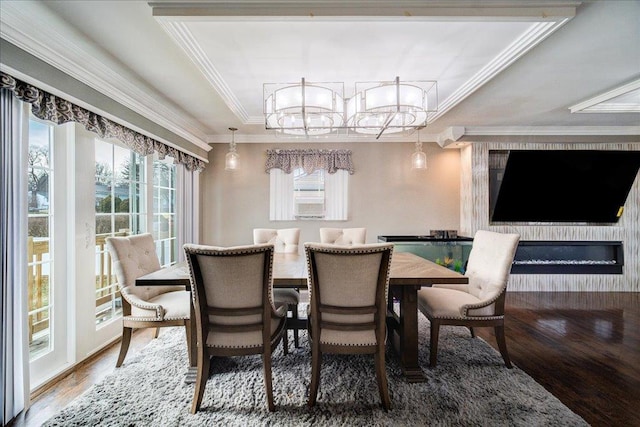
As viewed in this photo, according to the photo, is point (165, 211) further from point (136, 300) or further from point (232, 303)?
A: point (232, 303)

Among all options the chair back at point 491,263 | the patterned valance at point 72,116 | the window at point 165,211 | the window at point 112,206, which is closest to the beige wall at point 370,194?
the window at point 165,211

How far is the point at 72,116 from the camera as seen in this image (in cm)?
199

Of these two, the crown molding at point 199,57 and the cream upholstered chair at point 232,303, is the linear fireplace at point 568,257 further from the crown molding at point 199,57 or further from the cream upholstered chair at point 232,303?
the crown molding at point 199,57

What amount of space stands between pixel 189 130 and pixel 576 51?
4050 mm

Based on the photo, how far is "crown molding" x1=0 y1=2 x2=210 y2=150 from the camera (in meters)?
1.55

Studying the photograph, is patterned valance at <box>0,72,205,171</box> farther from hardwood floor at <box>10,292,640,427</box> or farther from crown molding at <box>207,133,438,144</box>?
hardwood floor at <box>10,292,640,427</box>

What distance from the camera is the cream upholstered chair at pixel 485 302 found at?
2.06 meters

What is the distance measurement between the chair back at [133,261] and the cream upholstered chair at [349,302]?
4.82ft

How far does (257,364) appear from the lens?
7.13ft

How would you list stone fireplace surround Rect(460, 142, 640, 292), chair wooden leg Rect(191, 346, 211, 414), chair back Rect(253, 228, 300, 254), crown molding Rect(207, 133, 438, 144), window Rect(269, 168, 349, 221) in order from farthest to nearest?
window Rect(269, 168, 349, 221)
crown molding Rect(207, 133, 438, 144)
stone fireplace surround Rect(460, 142, 640, 292)
chair back Rect(253, 228, 300, 254)
chair wooden leg Rect(191, 346, 211, 414)

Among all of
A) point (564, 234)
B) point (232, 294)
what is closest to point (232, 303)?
point (232, 294)

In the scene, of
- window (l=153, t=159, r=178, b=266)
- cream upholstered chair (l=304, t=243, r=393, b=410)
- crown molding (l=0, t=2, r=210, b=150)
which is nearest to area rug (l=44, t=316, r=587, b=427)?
cream upholstered chair (l=304, t=243, r=393, b=410)

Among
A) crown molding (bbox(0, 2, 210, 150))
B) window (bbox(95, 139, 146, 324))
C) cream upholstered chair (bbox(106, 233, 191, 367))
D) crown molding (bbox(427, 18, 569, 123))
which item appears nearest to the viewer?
crown molding (bbox(0, 2, 210, 150))

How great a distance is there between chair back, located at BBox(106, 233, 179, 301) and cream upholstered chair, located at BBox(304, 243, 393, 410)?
1471 millimetres
